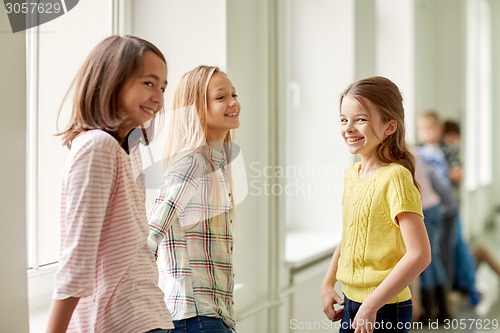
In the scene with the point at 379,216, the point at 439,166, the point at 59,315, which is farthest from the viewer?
the point at 439,166

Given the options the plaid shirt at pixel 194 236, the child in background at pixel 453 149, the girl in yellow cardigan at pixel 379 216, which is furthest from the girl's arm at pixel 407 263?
the child in background at pixel 453 149

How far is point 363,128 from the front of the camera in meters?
0.85

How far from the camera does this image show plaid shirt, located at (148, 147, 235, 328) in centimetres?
91

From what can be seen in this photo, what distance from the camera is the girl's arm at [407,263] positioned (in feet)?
2.72

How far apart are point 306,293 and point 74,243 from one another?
1.44 ft

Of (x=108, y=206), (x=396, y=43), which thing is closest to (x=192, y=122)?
(x=108, y=206)

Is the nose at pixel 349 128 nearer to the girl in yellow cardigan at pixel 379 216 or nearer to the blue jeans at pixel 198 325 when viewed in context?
the girl in yellow cardigan at pixel 379 216

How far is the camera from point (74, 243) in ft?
2.40

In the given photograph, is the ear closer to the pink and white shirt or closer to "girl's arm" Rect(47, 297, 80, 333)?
the pink and white shirt

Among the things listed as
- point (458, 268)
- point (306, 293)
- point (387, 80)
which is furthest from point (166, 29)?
point (458, 268)

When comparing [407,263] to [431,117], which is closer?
[407,263]

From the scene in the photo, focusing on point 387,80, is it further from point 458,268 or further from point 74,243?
point 458,268

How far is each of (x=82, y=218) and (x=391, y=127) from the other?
413 millimetres

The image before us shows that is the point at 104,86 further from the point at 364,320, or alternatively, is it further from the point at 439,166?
the point at 439,166
